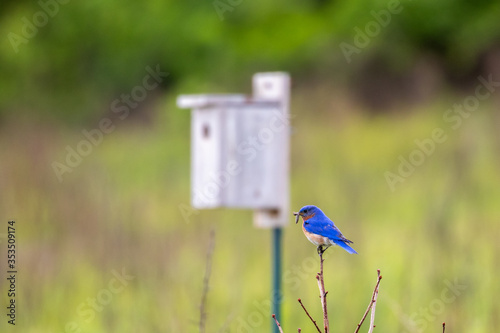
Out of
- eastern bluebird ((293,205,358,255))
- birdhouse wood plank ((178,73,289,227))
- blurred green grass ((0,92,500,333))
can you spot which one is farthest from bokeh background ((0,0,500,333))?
eastern bluebird ((293,205,358,255))

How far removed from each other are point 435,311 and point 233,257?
216 cm

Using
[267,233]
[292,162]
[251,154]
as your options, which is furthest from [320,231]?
[292,162]

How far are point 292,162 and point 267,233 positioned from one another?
6.45ft

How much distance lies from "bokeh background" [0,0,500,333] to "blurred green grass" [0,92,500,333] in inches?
1.0

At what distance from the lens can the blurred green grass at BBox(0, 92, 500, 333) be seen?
357 centimetres

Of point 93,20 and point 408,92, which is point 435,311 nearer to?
point 408,92

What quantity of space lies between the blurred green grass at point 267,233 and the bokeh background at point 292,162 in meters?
0.02

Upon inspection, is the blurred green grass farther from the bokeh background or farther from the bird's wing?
the bird's wing

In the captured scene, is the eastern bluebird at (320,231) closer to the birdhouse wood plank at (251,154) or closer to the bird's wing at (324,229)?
the bird's wing at (324,229)

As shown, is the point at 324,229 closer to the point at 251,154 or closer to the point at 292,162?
the point at 251,154

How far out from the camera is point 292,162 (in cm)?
863

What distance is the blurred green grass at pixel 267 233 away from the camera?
141 inches

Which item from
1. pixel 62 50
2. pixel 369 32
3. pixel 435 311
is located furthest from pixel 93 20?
pixel 435 311

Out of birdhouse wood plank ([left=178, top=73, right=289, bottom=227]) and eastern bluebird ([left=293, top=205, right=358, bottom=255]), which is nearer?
eastern bluebird ([left=293, top=205, right=358, bottom=255])
